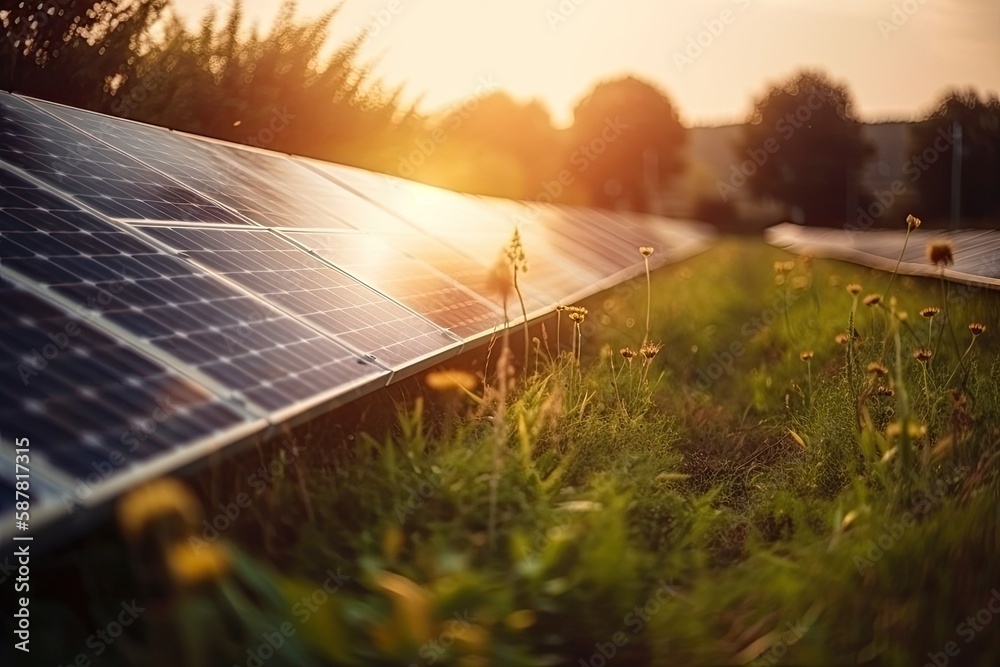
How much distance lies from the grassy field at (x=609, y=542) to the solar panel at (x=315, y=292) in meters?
0.28

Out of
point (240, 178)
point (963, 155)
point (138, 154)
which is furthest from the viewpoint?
point (963, 155)

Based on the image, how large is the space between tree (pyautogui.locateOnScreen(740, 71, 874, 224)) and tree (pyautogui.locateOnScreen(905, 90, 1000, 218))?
9.11m

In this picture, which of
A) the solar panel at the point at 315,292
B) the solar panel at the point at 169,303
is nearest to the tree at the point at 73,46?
the solar panel at the point at 315,292

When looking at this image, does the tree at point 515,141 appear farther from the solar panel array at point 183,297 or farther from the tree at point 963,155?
the solar panel array at point 183,297

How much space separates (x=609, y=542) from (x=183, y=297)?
74.0 inches

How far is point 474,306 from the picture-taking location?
219 inches

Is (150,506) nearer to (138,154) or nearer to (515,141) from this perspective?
(138,154)

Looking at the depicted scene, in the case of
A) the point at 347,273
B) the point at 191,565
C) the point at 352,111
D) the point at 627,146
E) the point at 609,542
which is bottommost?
the point at 609,542

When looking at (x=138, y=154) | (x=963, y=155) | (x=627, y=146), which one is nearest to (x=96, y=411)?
(x=138, y=154)

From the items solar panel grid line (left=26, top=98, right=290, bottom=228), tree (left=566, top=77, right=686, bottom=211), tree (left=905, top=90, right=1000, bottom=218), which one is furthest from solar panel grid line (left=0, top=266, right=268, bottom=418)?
tree (left=566, top=77, right=686, bottom=211)

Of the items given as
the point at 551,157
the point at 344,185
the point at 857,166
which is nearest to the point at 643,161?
the point at 551,157

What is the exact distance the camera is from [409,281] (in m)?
5.41

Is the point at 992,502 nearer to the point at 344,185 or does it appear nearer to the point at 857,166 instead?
the point at 344,185

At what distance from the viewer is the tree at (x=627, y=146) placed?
162 feet
